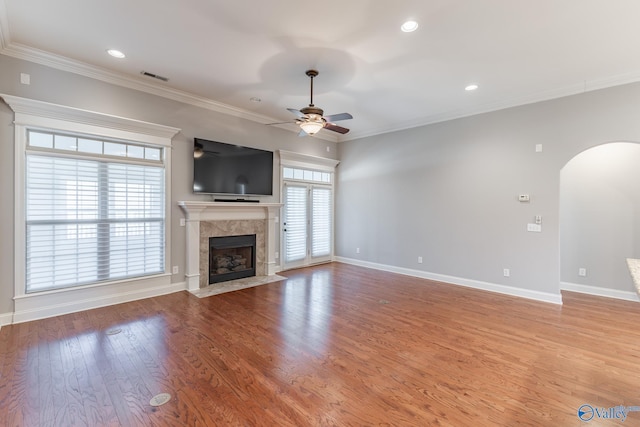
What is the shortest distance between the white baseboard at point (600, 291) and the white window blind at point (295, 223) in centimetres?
521

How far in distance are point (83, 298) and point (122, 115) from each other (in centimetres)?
266

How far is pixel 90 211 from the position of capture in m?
3.96

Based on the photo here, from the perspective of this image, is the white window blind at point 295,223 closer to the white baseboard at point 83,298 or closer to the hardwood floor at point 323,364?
the hardwood floor at point 323,364

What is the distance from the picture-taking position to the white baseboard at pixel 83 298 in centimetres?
353

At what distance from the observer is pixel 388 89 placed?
4438 mm

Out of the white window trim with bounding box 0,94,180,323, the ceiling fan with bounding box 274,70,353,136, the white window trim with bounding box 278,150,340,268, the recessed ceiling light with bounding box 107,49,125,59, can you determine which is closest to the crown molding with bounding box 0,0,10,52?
the white window trim with bounding box 0,94,180,323

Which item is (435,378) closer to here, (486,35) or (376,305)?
(376,305)

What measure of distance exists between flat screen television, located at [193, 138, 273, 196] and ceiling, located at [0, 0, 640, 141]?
0.92 meters

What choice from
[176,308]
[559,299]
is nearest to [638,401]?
[559,299]

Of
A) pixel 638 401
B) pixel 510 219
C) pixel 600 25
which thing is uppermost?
pixel 600 25

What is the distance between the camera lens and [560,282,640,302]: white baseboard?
457 centimetres

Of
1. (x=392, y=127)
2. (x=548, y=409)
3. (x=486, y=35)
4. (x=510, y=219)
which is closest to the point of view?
(x=548, y=409)

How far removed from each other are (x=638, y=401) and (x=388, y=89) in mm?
4296

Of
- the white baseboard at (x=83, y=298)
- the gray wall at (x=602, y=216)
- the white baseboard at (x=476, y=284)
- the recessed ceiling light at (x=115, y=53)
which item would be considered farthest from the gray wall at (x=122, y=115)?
the gray wall at (x=602, y=216)
